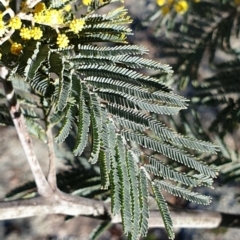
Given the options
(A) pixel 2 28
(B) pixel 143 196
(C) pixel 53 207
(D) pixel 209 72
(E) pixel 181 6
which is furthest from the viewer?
(D) pixel 209 72

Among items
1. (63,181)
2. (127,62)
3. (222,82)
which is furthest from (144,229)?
(222,82)

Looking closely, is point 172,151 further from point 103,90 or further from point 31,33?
point 31,33

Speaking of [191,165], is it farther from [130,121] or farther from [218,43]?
[218,43]

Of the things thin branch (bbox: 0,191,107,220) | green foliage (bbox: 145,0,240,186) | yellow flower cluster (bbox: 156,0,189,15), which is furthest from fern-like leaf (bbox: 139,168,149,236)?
yellow flower cluster (bbox: 156,0,189,15)

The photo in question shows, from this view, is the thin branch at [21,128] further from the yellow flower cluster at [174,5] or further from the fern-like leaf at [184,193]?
the yellow flower cluster at [174,5]

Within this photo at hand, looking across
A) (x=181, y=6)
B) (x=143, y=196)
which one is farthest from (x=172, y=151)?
(x=181, y=6)
